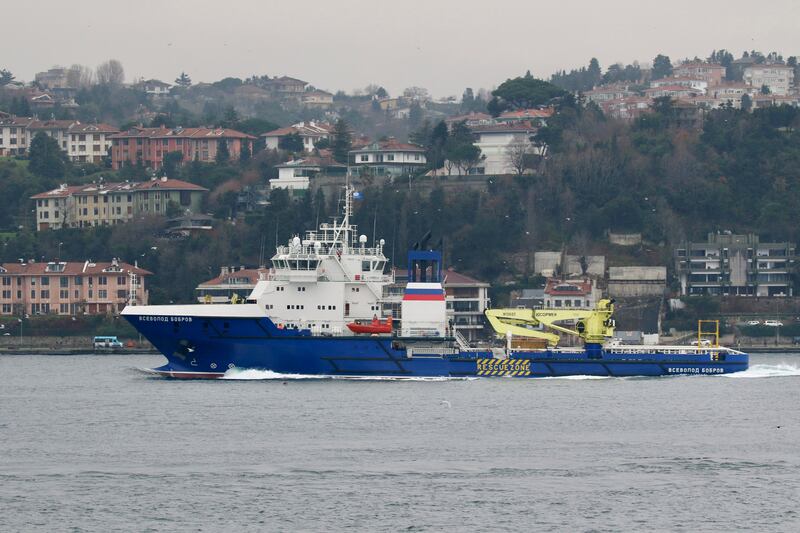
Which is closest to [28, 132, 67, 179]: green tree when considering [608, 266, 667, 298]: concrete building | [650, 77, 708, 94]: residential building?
[608, 266, 667, 298]: concrete building

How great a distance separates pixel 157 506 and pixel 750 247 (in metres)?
63.6

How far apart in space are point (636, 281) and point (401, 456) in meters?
53.4

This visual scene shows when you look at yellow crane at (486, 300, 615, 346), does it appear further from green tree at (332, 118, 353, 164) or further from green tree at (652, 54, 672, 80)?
green tree at (652, 54, 672, 80)

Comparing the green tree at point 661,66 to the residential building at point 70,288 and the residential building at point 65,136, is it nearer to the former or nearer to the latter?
the residential building at point 65,136

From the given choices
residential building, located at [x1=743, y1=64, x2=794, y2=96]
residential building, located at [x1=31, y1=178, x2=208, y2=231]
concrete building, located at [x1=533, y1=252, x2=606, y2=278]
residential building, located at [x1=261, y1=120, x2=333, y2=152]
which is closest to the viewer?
concrete building, located at [x1=533, y1=252, x2=606, y2=278]

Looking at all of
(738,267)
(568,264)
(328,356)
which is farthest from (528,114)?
(328,356)

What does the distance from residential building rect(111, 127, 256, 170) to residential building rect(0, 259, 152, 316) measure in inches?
1421

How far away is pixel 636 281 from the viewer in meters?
92.2

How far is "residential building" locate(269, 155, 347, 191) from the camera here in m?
114

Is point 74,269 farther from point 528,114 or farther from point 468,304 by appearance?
point 528,114

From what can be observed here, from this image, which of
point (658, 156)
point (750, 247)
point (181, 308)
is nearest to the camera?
point (181, 308)

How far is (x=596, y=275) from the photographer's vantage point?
93312 millimetres

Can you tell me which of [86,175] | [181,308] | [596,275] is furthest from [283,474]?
[86,175]

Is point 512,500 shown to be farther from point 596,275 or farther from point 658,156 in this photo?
point 658,156
